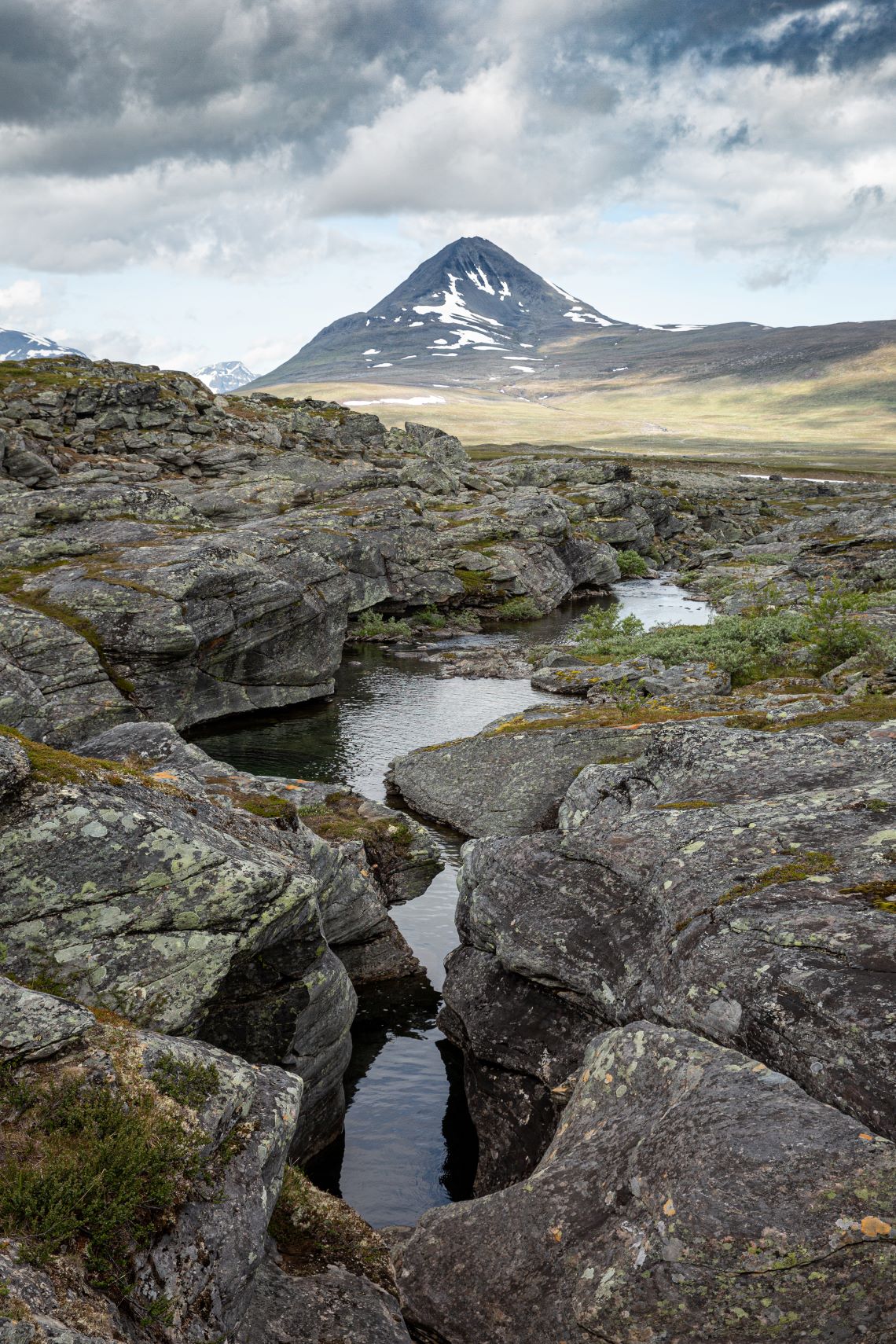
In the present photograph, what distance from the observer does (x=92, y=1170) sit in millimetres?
8859

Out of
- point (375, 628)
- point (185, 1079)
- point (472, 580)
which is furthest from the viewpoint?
point (472, 580)

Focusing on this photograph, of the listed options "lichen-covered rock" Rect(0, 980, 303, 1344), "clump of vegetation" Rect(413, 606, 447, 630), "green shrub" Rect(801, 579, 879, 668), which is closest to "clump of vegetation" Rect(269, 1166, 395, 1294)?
"lichen-covered rock" Rect(0, 980, 303, 1344)

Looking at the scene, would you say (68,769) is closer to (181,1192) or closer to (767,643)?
(181,1192)

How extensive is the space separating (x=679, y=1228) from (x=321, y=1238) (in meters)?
4.83

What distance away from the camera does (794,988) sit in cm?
1129

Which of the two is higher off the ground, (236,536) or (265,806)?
(236,536)

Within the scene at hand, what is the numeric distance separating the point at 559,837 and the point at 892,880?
6.28 metres

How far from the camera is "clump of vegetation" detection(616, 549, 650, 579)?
103 m

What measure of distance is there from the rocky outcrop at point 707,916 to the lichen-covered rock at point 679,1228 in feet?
2.89

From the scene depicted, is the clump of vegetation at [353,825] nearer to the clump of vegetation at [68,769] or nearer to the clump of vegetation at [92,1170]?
the clump of vegetation at [68,769]

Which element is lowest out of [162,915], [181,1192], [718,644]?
[718,644]

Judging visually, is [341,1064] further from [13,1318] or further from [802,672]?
→ [802,672]

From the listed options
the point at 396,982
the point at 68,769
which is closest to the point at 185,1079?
the point at 68,769

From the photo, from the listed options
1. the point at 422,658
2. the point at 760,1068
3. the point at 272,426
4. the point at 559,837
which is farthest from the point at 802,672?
the point at 272,426
